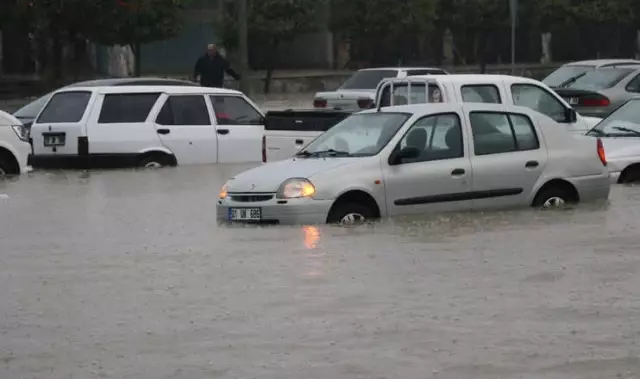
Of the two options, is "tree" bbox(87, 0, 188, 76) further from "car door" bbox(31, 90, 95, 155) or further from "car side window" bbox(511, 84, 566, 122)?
"car side window" bbox(511, 84, 566, 122)

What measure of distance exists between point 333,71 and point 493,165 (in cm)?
4375

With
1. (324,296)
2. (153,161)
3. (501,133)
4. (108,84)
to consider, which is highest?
(108,84)

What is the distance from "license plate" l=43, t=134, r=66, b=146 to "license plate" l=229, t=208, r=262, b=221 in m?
7.54

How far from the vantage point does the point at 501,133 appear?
16375 mm

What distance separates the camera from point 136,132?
2288 centimetres

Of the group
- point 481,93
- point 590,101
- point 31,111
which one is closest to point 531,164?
point 481,93

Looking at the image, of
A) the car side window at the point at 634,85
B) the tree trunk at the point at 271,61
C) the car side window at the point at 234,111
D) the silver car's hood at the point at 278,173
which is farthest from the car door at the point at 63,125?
the tree trunk at the point at 271,61

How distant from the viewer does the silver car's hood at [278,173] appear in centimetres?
1538

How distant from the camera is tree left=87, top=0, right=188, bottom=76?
45562 mm

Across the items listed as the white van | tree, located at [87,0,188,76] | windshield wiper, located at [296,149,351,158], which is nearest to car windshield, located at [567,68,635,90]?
the white van

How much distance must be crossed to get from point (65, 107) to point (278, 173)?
27.0 feet

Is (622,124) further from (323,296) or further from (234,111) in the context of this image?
(323,296)

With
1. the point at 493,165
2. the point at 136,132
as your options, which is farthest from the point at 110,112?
the point at 493,165

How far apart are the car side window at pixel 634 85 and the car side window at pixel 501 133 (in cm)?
1305
